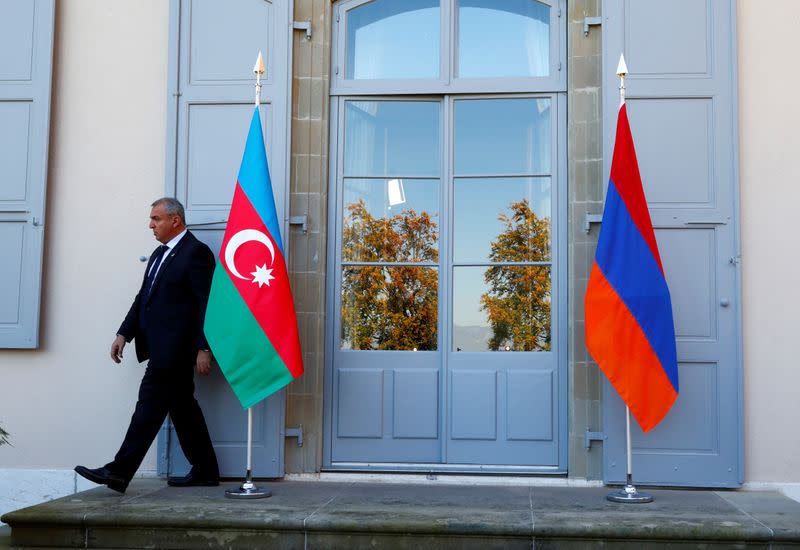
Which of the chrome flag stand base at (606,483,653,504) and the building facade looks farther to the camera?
the building facade

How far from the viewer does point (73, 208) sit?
512 cm

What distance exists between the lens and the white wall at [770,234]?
4.65m

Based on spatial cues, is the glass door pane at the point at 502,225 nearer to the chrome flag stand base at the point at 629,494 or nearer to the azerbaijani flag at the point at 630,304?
the azerbaijani flag at the point at 630,304

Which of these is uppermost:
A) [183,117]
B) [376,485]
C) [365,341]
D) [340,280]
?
[183,117]

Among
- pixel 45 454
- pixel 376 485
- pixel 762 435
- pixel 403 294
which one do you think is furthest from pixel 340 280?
pixel 762 435

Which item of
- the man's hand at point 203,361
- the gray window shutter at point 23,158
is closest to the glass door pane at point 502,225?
the man's hand at point 203,361

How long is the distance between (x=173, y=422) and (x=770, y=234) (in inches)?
123

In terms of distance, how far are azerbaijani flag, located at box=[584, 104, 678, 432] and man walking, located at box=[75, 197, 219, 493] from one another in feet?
6.28

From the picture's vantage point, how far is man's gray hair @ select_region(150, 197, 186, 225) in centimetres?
472

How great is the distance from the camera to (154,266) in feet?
15.6

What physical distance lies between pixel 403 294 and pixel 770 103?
213 cm

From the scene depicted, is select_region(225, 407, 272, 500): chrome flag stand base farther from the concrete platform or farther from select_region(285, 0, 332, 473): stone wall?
select_region(285, 0, 332, 473): stone wall

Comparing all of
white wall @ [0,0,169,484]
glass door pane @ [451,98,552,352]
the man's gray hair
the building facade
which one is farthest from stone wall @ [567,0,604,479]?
white wall @ [0,0,169,484]

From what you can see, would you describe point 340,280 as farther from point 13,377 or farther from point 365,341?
point 13,377
